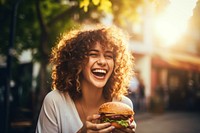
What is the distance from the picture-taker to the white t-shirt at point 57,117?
3398 millimetres

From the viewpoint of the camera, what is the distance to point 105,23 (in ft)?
16.4

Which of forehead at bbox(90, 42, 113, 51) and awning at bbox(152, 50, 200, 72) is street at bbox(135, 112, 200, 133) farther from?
forehead at bbox(90, 42, 113, 51)

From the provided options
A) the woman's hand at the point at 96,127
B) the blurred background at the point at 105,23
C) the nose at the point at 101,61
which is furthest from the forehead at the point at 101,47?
the blurred background at the point at 105,23

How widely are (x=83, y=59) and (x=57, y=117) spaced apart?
2.24ft

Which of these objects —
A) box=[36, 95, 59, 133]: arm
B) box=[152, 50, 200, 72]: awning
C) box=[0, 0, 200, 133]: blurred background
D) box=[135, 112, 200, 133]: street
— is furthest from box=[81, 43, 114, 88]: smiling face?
box=[152, 50, 200, 72]: awning

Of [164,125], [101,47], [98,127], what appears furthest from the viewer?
[164,125]

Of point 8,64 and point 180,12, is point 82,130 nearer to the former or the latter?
point 180,12

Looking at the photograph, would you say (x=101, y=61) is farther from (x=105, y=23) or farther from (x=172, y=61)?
(x=172, y=61)

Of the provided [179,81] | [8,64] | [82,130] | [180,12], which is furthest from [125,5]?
[179,81]

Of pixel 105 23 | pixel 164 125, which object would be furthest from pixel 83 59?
pixel 164 125

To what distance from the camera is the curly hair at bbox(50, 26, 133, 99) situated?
3.74 m

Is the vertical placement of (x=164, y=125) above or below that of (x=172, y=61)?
below

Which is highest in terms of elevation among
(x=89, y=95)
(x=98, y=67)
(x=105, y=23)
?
(x=105, y=23)

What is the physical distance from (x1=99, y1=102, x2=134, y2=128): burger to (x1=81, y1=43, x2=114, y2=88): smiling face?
0.29 metres
